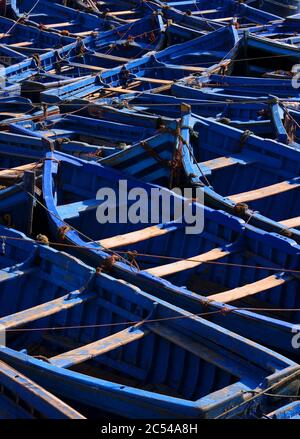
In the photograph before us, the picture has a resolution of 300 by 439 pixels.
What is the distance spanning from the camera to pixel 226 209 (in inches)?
567

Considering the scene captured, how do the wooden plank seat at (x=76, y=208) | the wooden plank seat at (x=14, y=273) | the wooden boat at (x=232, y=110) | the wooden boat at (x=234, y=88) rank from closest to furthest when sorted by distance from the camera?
the wooden plank seat at (x=14, y=273) → the wooden plank seat at (x=76, y=208) → the wooden boat at (x=232, y=110) → the wooden boat at (x=234, y=88)

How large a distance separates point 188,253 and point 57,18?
51.1ft

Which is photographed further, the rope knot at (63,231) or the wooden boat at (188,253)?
the rope knot at (63,231)

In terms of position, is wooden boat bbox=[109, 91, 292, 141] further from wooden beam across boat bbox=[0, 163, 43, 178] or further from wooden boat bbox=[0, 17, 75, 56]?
wooden boat bbox=[0, 17, 75, 56]

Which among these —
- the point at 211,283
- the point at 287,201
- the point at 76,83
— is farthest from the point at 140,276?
the point at 76,83

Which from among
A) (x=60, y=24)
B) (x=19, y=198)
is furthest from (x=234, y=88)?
(x=60, y=24)

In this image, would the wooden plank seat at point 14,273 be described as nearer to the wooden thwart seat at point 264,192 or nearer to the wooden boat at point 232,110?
the wooden thwart seat at point 264,192

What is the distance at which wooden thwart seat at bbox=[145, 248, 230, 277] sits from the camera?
13055 millimetres

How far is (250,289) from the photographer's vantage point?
500 inches

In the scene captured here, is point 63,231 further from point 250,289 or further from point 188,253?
point 250,289

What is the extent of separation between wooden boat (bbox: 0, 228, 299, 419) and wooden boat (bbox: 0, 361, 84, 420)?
14.4 inches

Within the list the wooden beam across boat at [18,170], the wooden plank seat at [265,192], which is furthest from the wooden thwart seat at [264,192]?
the wooden beam across boat at [18,170]

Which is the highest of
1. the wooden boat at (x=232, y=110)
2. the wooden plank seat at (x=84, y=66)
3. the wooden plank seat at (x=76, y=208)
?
the wooden plank seat at (x=84, y=66)

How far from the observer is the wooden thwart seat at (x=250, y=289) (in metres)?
12.4
